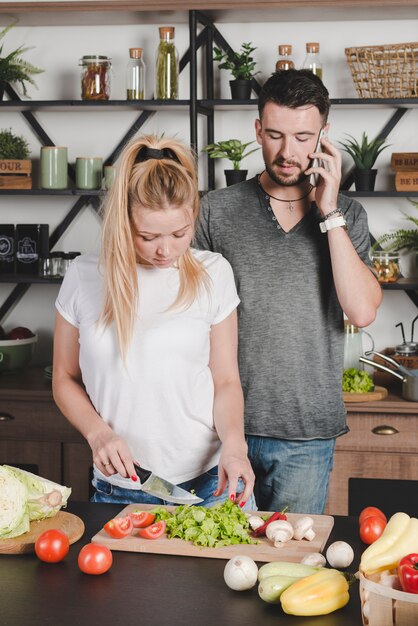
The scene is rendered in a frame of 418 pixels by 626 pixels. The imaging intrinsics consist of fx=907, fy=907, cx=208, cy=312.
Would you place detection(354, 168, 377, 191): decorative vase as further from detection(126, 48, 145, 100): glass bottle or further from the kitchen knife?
the kitchen knife

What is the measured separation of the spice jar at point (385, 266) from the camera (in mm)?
3760

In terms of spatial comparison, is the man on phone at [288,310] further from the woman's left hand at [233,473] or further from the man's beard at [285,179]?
the woman's left hand at [233,473]

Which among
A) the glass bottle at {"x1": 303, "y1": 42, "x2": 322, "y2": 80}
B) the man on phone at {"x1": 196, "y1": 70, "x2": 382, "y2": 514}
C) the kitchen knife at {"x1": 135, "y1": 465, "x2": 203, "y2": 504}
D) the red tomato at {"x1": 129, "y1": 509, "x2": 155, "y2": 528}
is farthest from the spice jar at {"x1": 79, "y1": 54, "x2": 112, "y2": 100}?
the red tomato at {"x1": 129, "y1": 509, "x2": 155, "y2": 528}

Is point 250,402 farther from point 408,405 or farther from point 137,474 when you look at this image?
point 408,405

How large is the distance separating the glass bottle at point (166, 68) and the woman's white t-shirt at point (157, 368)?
1.77 metres

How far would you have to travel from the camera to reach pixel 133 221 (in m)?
2.04

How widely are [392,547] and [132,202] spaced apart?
945mm

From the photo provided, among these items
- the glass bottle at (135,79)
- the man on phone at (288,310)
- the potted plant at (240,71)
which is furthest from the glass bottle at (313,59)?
the man on phone at (288,310)

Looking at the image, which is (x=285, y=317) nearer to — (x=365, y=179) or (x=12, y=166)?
(x=365, y=179)

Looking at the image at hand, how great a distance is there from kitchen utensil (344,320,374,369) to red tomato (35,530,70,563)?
2125mm

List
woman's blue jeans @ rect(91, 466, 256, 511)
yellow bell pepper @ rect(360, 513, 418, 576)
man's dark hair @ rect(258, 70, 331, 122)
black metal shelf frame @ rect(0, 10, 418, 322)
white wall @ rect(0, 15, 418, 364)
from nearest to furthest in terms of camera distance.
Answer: yellow bell pepper @ rect(360, 513, 418, 576) < woman's blue jeans @ rect(91, 466, 256, 511) < man's dark hair @ rect(258, 70, 331, 122) < black metal shelf frame @ rect(0, 10, 418, 322) < white wall @ rect(0, 15, 418, 364)

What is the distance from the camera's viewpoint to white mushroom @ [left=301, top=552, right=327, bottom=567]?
1.66 m

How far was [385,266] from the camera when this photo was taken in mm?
3764

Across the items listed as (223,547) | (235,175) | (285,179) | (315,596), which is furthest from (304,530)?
(235,175)
